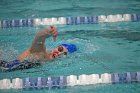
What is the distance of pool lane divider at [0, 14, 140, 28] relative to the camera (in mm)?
7758

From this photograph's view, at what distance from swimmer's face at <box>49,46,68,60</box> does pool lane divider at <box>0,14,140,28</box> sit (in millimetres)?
2524

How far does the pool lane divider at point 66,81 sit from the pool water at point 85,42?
0.33ft

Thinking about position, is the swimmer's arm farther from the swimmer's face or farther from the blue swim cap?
the blue swim cap

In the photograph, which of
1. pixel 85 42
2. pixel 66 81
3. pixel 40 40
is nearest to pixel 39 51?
pixel 40 40

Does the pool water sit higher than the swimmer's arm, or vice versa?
the swimmer's arm

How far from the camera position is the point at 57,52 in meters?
5.16

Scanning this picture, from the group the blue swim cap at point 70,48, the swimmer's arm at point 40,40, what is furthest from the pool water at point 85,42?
the swimmer's arm at point 40,40

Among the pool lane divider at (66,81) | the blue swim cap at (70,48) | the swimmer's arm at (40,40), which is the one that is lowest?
the pool lane divider at (66,81)

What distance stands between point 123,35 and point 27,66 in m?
2.66

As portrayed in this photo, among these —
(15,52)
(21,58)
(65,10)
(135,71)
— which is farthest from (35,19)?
(135,71)

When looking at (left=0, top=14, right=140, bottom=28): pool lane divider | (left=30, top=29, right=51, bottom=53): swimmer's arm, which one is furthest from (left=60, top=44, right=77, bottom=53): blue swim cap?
(left=0, top=14, right=140, bottom=28): pool lane divider

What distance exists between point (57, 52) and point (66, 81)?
0.74m

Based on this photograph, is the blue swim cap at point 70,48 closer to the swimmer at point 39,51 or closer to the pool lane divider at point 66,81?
the swimmer at point 39,51

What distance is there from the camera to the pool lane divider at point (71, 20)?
776 centimetres
